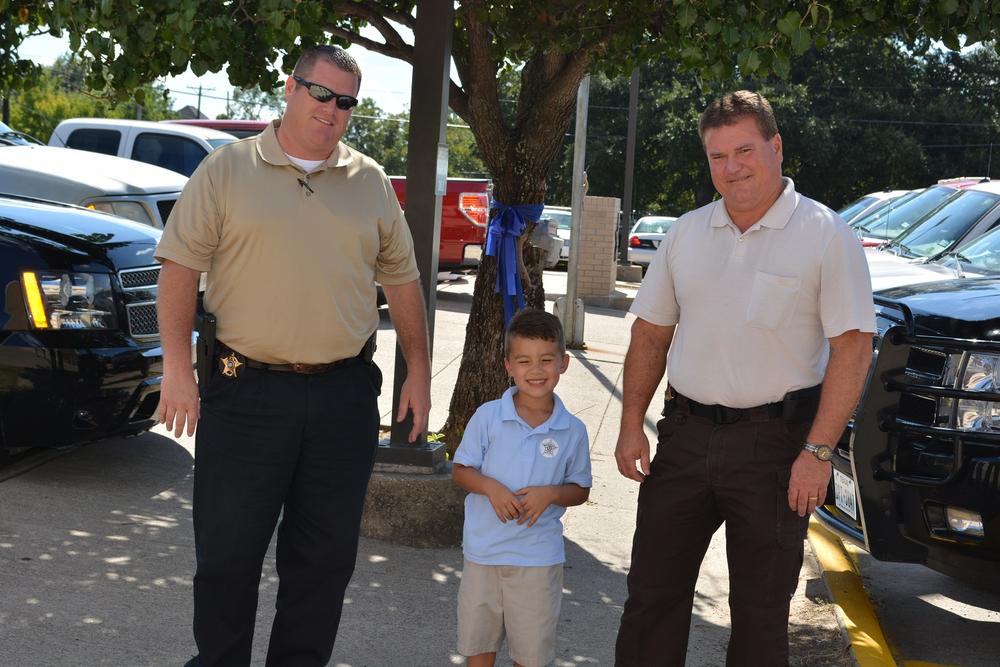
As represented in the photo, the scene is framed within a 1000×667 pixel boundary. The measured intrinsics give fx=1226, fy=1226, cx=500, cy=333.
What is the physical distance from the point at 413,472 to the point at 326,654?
187 cm

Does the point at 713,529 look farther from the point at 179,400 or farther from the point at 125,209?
the point at 125,209

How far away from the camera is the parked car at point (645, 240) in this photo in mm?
28828

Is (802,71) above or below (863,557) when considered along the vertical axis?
above

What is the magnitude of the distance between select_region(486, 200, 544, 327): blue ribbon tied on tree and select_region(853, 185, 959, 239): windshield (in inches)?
173

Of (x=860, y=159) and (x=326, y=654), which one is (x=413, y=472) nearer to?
(x=326, y=654)

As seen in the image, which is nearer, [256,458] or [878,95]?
[256,458]

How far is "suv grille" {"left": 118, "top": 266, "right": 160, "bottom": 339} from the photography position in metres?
5.91

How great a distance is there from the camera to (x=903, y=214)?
1062 cm

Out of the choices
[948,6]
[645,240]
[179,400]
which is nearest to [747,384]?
[179,400]

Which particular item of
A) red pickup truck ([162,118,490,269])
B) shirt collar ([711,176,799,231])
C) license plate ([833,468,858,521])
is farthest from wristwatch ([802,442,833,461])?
red pickup truck ([162,118,490,269])

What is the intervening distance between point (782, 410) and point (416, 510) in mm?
2433

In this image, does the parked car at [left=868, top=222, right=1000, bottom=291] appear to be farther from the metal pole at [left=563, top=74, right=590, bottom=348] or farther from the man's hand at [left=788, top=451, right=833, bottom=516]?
the metal pole at [left=563, top=74, right=590, bottom=348]

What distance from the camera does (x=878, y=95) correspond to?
44.8 metres

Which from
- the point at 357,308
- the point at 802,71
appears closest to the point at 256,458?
the point at 357,308
